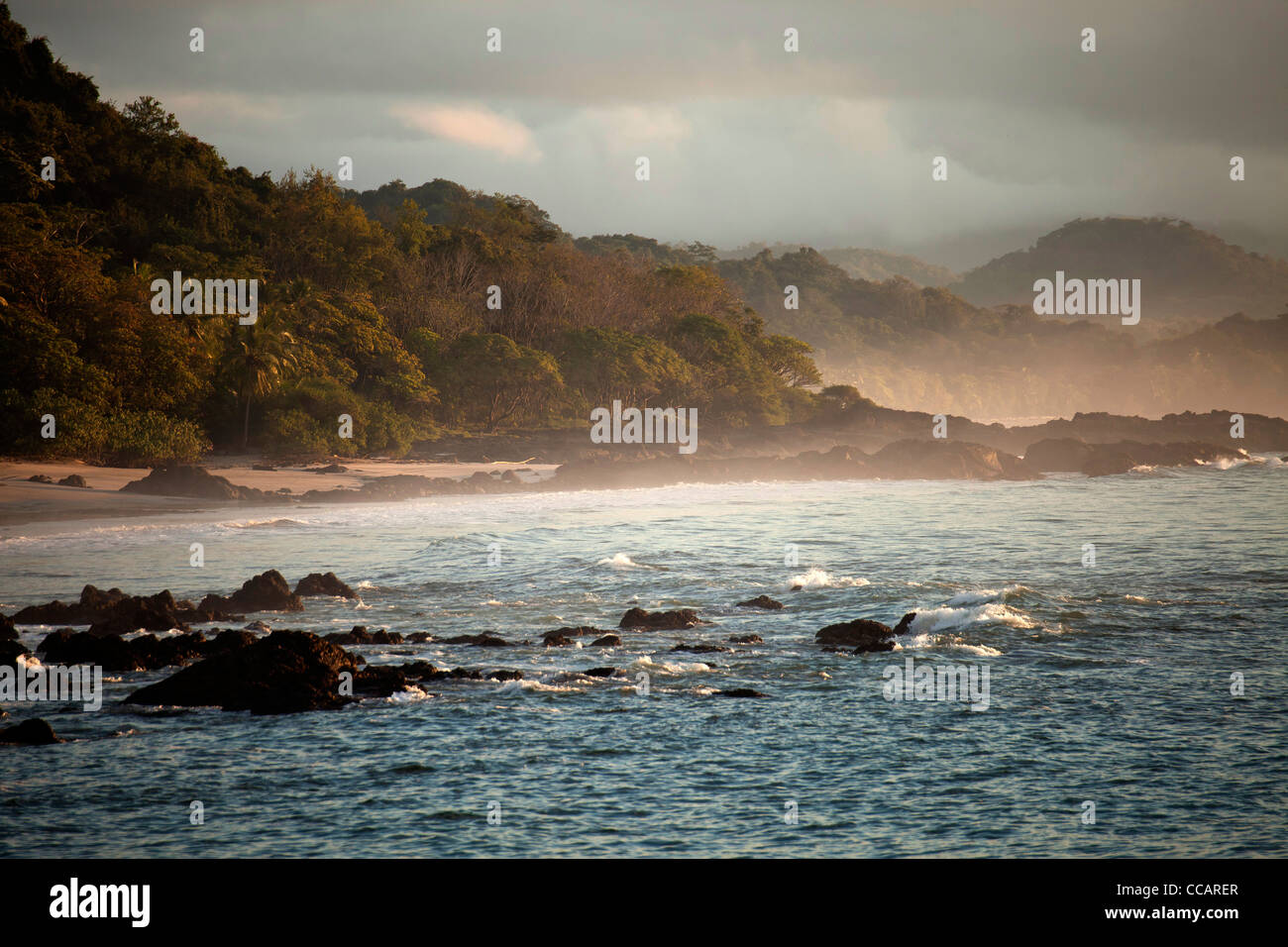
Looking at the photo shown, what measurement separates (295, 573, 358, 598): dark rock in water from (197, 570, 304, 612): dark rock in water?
1.42 meters

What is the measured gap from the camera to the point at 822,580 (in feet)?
75.1

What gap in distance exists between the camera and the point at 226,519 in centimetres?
3250

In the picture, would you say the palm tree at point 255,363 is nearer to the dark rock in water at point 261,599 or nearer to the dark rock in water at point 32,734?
the dark rock in water at point 261,599

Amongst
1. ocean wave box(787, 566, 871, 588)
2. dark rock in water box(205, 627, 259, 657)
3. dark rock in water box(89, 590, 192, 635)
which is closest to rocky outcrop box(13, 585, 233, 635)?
dark rock in water box(89, 590, 192, 635)

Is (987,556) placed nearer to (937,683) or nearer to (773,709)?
(937,683)

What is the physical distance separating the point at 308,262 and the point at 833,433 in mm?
40456

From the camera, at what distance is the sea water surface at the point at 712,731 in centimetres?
852

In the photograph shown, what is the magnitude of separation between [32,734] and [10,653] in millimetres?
3735

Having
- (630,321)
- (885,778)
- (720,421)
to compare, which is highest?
(630,321)

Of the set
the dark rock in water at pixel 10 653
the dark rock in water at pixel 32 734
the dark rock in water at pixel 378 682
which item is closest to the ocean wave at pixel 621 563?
the dark rock in water at pixel 378 682

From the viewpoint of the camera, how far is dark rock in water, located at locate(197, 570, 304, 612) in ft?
60.7

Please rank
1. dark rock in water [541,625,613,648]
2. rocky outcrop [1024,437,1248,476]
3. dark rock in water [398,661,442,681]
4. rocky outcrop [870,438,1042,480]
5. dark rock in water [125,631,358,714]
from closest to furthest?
dark rock in water [125,631,358,714] < dark rock in water [398,661,442,681] < dark rock in water [541,625,613,648] < rocky outcrop [870,438,1042,480] < rocky outcrop [1024,437,1248,476]

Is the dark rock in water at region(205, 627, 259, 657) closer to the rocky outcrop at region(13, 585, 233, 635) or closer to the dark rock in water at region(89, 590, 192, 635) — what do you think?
the dark rock in water at region(89, 590, 192, 635)
